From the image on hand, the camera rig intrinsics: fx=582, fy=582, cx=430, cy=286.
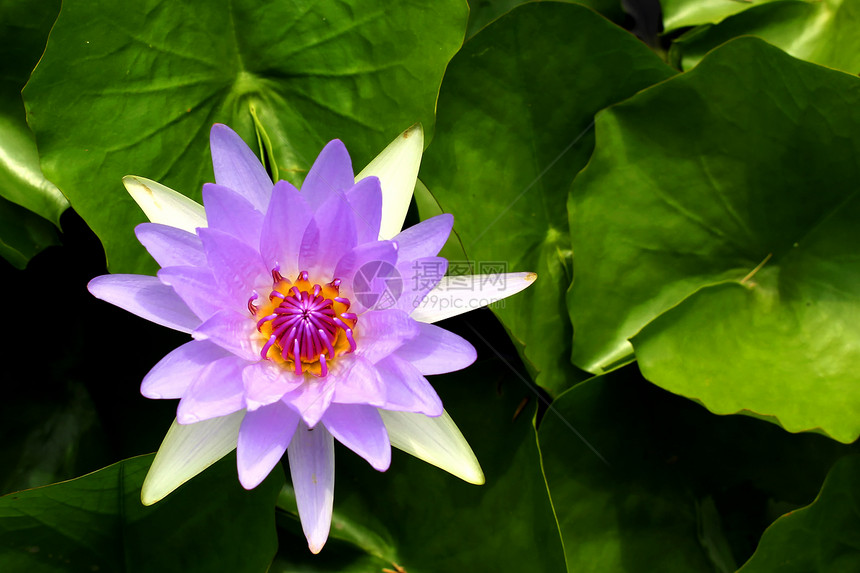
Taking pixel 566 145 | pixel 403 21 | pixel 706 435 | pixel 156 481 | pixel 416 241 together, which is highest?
pixel 403 21

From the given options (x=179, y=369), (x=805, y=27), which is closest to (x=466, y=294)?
(x=179, y=369)

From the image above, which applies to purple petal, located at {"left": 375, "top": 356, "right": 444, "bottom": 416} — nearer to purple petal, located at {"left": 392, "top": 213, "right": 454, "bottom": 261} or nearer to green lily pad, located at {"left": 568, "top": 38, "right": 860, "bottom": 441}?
purple petal, located at {"left": 392, "top": 213, "right": 454, "bottom": 261}

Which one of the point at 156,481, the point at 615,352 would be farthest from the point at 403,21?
the point at 156,481

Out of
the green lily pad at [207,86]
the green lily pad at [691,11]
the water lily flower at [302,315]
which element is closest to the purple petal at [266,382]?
the water lily flower at [302,315]

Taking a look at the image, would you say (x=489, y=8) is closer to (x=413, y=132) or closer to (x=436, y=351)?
(x=413, y=132)

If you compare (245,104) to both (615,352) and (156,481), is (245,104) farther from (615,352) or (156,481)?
(615,352)
